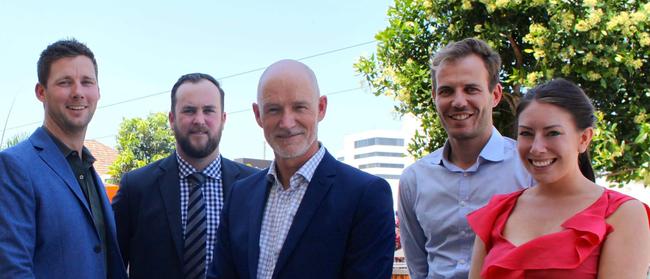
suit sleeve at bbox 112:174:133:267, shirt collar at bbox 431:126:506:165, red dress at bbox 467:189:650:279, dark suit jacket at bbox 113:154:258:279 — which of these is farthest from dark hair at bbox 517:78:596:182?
suit sleeve at bbox 112:174:133:267

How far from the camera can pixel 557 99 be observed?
2355 mm

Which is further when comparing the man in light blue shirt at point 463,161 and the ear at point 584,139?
the man in light blue shirt at point 463,161

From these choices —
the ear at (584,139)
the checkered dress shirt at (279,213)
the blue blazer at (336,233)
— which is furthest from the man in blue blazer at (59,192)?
the ear at (584,139)

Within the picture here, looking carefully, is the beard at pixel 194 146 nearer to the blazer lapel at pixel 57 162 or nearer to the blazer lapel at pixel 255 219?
the blazer lapel at pixel 57 162

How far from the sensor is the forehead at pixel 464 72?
2.77m

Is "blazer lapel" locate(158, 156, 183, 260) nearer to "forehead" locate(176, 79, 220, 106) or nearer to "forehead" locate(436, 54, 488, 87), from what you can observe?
Answer: "forehead" locate(176, 79, 220, 106)

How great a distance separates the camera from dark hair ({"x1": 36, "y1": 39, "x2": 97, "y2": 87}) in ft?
10.5

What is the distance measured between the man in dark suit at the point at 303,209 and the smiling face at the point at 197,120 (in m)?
1.05

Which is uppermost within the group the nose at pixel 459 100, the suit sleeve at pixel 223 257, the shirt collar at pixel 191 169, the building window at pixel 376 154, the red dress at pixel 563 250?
the building window at pixel 376 154

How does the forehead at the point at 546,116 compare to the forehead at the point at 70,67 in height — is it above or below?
below

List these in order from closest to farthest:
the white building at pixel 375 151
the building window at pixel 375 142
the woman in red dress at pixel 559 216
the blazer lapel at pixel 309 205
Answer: the woman in red dress at pixel 559 216 → the blazer lapel at pixel 309 205 → the white building at pixel 375 151 → the building window at pixel 375 142

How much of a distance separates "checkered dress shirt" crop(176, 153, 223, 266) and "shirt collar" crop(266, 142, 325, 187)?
96cm

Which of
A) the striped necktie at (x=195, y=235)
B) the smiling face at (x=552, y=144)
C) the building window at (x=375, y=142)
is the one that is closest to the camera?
the smiling face at (x=552, y=144)

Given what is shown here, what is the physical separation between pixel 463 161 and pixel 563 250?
0.76 meters
